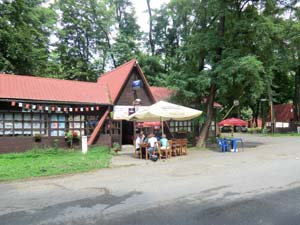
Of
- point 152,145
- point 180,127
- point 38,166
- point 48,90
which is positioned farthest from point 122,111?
point 38,166

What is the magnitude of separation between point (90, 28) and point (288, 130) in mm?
30918

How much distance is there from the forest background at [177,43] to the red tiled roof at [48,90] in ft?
17.1

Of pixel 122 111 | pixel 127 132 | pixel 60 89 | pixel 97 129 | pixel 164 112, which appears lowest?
pixel 127 132

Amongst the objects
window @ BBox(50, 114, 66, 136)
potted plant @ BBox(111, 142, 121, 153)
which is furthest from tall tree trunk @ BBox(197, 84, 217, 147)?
window @ BBox(50, 114, 66, 136)

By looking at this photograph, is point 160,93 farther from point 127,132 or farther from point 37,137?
point 37,137

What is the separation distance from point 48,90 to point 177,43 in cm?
2380

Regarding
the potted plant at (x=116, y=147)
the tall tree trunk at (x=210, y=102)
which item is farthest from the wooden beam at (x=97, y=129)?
the tall tree trunk at (x=210, y=102)

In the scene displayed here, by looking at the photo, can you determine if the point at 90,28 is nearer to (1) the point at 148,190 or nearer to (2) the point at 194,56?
(2) the point at 194,56

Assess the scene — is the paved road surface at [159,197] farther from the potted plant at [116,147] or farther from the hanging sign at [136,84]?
the hanging sign at [136,84]

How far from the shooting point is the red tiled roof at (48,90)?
1464 centimetres

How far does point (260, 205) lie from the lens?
18.4ft

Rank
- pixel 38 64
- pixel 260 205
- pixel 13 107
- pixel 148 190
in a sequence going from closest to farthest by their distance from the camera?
pixel 260 205 < pixel 148 190 < pixel 13 107 < pixel 38 64

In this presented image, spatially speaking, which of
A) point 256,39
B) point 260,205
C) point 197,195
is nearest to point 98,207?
point 197,195

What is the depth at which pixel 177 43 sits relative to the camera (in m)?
36.1
